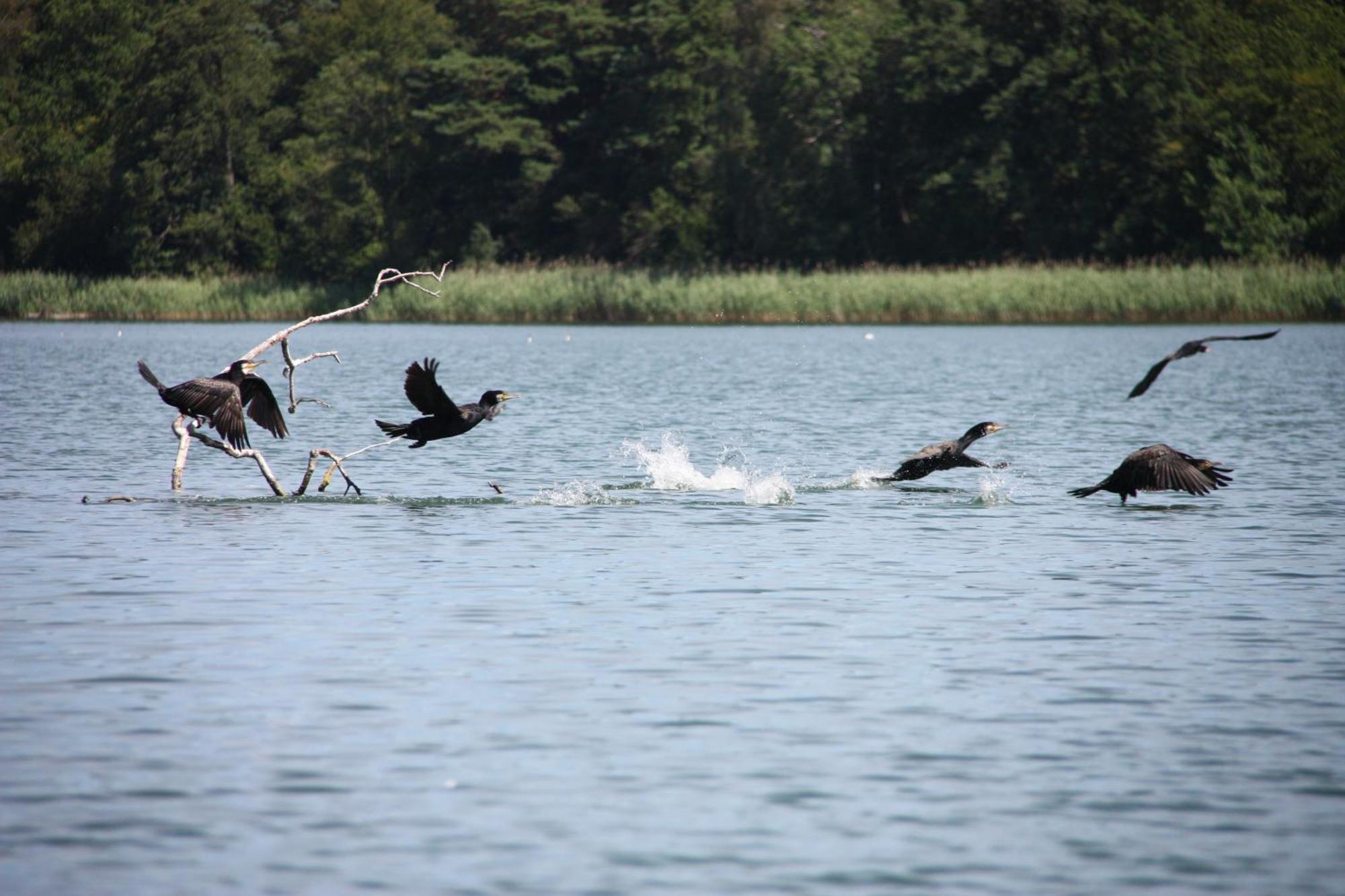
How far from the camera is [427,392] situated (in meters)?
15.8

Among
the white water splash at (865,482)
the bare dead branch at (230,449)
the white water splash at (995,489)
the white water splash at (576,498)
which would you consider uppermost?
the bare dead branch at (230,449)

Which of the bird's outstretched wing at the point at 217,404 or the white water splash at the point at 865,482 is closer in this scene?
the bird's outstretched wing at the point at 217,404

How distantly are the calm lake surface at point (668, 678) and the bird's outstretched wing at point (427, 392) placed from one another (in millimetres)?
1041

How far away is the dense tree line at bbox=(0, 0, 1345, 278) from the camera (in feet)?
243

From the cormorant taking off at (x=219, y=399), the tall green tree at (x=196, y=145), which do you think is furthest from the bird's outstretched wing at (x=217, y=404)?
the tall green tree at (x=196, y=145)

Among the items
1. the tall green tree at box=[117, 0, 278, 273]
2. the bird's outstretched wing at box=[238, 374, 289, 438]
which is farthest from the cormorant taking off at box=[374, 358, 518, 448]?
the tall green tree at box=[117, 0, 278, 273]

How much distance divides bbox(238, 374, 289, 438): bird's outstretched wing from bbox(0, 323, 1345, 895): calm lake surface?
2.81ft

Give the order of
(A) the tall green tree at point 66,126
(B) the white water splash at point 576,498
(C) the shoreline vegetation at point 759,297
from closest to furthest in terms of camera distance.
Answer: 1. (B) the white water splash at point 576,498
2. (C) the shoreline vegetation at point 759,297
3. (A) the tall green tree at point 66,126

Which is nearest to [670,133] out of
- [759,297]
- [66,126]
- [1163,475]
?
[759,297]

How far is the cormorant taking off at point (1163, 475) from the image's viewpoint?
675 inches

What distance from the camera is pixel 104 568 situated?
13648 millimetres

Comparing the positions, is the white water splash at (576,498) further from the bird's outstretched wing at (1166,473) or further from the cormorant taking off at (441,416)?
the bird's outstretched wing at (1166,473)

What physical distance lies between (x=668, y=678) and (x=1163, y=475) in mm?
8621

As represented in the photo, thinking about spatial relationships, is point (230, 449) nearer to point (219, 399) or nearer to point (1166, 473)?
point (219, 399)
